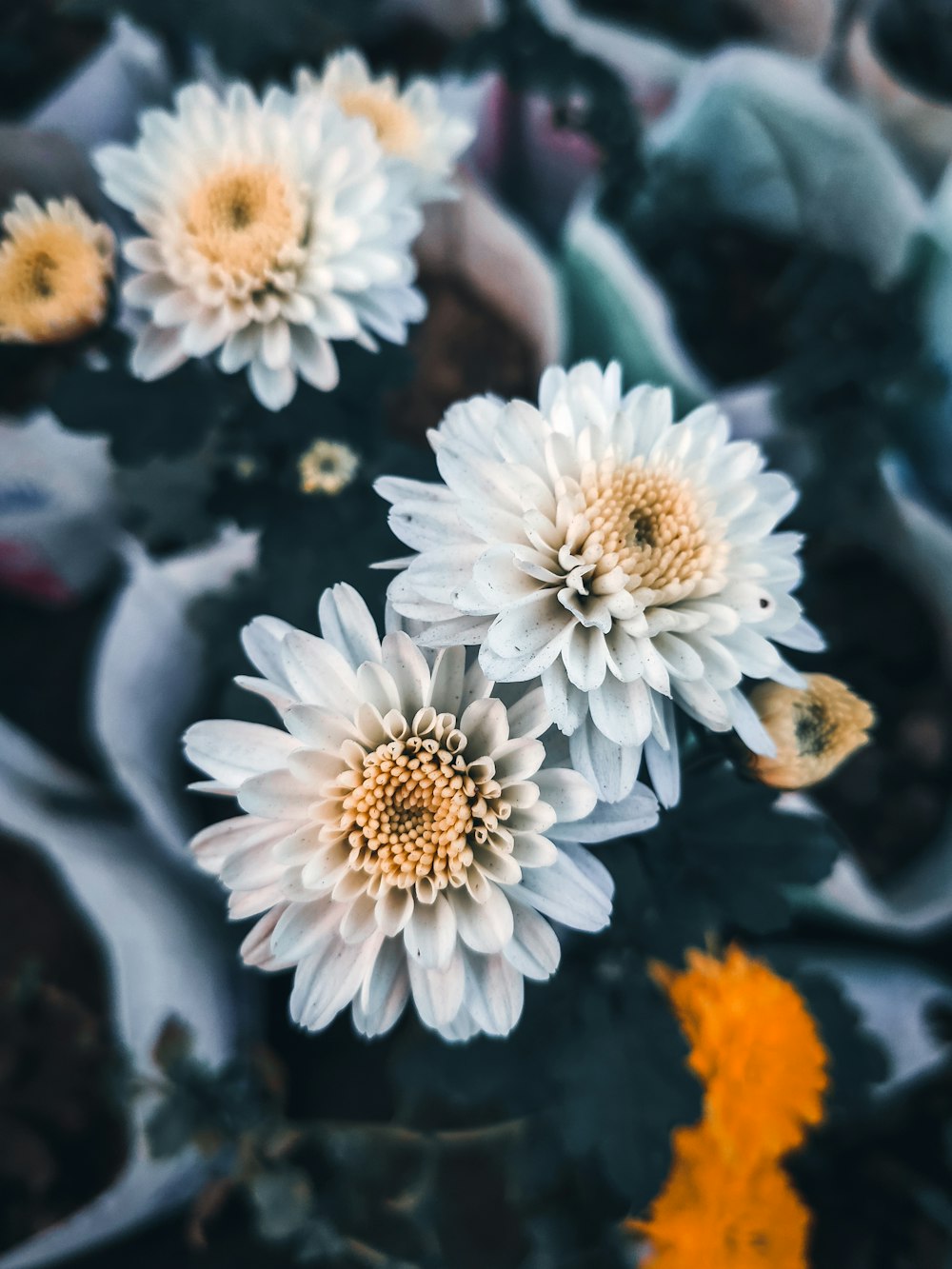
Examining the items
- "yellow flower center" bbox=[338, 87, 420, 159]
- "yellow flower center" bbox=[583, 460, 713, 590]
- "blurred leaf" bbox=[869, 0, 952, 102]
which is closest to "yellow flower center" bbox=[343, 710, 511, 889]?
"yellow flower center" bbox=[583, 460, 713, 590]

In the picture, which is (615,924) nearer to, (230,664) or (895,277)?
(230,664)

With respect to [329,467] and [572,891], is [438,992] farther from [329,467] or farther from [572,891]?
[329,467]

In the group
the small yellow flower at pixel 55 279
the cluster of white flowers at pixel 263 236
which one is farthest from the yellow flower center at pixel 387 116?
the small yellow flower at pixel 55 279

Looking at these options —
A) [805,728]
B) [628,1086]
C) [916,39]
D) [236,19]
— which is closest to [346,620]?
[805,728]

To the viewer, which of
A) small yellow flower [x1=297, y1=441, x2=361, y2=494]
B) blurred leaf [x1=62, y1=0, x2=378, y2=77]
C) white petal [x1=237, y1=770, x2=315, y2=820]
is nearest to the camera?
white petal [x1=237, y1=770, x2=315, y2=820]

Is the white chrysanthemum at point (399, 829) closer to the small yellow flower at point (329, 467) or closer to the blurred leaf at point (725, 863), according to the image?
the blurred leaf at point (725, 863)

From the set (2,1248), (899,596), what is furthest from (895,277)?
(2,1248)

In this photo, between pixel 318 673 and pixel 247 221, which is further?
pixel 247 221

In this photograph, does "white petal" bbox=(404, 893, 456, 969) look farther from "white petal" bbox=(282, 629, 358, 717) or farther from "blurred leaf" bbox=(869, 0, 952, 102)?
"blurred leaf" bbox=(869, 0, 952, 102)
